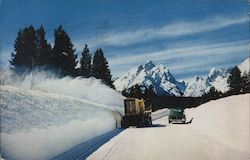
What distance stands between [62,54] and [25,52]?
6.52 metres

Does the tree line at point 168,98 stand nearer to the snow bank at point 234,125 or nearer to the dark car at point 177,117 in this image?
the dark car at point 177,117

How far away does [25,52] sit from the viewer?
51750mm

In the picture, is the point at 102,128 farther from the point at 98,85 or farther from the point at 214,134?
the point at 98,85

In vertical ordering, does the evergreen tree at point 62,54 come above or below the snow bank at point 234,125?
above

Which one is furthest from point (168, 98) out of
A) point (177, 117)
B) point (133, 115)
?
point (133, 115)

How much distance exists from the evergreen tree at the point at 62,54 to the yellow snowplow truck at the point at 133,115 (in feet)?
48.6

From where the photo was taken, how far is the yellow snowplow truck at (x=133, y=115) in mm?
38594

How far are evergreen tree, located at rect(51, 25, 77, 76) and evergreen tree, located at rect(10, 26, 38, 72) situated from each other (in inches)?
98.3

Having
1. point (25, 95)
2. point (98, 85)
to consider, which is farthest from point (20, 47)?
point (98, 85)

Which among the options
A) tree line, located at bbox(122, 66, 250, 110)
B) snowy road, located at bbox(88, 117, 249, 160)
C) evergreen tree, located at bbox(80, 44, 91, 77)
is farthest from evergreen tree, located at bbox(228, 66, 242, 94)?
snowy road, located at bbox(88, 117, 249, 160)

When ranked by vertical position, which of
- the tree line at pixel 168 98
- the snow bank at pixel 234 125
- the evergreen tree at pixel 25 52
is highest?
the evergreen tree at pixel 25 52

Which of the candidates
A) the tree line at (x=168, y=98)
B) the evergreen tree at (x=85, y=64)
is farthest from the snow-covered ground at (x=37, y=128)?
the tree line at (x=168, y=98)

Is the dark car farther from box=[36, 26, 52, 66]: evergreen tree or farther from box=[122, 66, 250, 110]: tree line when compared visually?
box=[122, 66, 250, 110]: tree line

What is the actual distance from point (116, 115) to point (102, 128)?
13.6 meters
